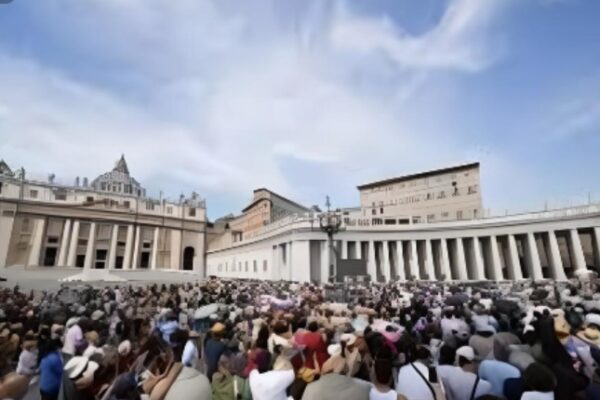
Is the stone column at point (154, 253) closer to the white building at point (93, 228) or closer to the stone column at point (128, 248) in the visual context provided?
the white building at point (93, 228)

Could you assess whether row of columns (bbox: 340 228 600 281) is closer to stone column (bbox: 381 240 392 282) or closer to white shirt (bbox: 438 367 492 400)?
stone column (bbox: 381 240 392 282)

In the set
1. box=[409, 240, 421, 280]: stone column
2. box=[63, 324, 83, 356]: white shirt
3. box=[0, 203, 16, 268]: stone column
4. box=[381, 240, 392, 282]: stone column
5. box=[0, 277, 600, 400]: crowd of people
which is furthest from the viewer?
box=[0, 203, 16, 268]: stone column

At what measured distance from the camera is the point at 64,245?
54844mm

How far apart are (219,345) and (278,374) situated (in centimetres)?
226

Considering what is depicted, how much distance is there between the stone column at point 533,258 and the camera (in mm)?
38562

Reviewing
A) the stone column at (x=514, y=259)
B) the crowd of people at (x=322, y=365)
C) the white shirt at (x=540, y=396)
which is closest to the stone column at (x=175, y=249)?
the stone column at (x=514, y=259)

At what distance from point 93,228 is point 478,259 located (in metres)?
57.9

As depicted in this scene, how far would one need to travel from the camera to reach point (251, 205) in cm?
7519

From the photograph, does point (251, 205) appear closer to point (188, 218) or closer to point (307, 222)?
point (188, 218)

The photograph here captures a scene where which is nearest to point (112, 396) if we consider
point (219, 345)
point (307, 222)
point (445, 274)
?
point (219, 345)

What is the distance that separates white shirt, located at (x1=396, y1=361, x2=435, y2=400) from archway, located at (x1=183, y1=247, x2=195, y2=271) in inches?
2769

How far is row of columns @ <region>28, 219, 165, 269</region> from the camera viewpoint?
53.1m

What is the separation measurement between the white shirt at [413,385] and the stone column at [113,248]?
6416 cm

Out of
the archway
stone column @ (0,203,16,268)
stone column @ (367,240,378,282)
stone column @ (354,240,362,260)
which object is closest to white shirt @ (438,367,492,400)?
stone column @ (367,240,378,282)
